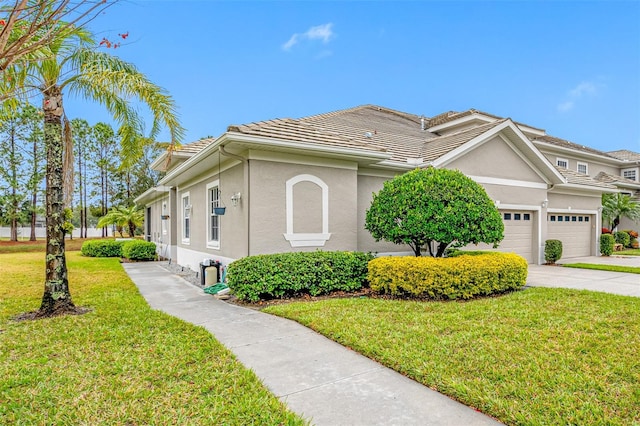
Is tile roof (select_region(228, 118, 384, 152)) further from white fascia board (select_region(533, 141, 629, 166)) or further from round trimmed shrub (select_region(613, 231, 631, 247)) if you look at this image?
round trimmed shrub (select_region(613, 231, 631, 247))

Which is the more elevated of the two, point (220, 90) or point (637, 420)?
point (220, 90)

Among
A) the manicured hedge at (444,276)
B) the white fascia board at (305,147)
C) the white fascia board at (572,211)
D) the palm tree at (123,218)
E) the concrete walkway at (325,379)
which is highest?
the white fascia board at (305,147)

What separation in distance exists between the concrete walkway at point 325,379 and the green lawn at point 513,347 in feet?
0.65

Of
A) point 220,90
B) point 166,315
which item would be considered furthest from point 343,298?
point 220,90

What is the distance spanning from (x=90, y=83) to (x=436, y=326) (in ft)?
25.4

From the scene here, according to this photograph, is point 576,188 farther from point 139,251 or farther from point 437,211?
point 139,251

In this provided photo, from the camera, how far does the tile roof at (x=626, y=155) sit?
29742 mm

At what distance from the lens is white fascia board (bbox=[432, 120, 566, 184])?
38.0ft

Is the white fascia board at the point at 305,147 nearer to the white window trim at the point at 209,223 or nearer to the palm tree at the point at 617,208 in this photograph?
the white window trim at the point at 209,223

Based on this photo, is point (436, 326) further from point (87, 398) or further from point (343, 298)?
point (87, 398)

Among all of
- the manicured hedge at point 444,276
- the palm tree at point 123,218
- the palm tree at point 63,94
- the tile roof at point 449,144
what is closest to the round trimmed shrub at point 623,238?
the tile roof at point 449,144

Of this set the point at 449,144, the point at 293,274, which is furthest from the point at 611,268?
the point at 293,274

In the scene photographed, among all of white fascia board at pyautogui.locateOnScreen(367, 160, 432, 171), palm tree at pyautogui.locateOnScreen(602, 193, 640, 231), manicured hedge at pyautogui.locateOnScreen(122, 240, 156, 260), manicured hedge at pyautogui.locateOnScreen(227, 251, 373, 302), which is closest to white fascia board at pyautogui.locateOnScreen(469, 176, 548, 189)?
white fascia board at pyautogui.locateOnScreen(367, 160, 432, 171)

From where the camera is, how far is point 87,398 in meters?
3.51
